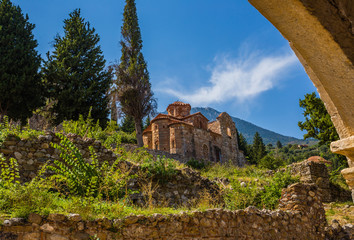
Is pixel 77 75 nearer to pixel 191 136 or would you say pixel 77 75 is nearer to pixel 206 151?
pixel 191 136

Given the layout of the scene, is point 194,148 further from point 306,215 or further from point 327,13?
point 327,13

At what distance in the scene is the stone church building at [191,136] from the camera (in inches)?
1097

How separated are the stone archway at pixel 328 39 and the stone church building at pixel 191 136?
79.3ft

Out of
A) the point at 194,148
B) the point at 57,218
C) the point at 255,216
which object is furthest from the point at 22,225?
the point at 194,148

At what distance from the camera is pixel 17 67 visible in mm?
14820

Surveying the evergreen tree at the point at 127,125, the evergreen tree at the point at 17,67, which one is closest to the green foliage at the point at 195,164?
the evergreen tree at the point at 17,67

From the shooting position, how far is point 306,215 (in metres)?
7.31

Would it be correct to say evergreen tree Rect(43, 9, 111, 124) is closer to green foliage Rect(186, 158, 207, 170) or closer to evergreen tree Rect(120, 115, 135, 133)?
green foliage Rect(186, 158, 207, 170)

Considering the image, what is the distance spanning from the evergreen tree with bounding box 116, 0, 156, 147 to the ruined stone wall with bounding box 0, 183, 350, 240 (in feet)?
51.3

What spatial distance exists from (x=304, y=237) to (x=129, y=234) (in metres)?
4.81

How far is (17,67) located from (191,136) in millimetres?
17638

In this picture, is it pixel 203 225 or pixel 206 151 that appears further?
pixel 206 151

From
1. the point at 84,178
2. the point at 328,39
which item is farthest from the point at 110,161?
the point at 328,39

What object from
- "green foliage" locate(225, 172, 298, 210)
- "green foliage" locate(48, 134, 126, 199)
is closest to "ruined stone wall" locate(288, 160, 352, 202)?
"green foliage" locate(225, 172, 298, 210)
